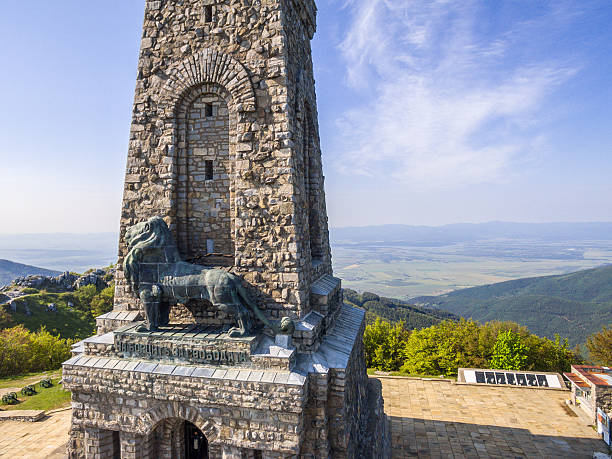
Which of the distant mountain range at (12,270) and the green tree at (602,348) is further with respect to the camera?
the distant mountain range at (12,270)

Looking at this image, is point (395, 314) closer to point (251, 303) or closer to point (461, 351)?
point (461, 351)

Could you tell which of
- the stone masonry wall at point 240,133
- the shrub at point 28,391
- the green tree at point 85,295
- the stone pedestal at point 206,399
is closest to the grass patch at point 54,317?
the green tree at point 85,295

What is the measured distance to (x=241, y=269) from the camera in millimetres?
8289

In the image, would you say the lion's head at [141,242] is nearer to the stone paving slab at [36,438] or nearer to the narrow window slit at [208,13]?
the narrow window slit at [208,13]

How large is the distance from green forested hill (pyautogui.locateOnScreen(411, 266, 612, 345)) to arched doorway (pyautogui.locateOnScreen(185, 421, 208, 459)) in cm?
9272

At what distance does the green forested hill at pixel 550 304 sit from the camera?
299ft

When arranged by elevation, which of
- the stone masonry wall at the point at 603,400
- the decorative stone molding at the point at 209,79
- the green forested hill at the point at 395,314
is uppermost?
the decorative stone molding at the point at 209,79

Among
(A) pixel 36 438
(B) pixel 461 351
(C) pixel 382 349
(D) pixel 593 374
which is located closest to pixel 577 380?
(D) pixel 593 374

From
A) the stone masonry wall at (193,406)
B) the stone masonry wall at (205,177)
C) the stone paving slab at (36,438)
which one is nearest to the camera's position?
the stone masonry wall at (193,406)

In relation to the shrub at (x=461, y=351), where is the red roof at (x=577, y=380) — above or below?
above

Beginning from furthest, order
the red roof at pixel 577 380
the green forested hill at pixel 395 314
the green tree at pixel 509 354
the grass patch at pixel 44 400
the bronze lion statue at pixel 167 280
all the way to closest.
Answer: the green forested hill at pixel 395 314, the green tree at pixel 509 354, the red roof at pixel 577 380, the grass patch at pixel 44 400, the bronze lion statue at pixel 167 280

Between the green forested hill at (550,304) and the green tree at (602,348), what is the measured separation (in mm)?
63265

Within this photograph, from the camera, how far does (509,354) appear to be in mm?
23016

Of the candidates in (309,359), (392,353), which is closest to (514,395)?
(392,353)
